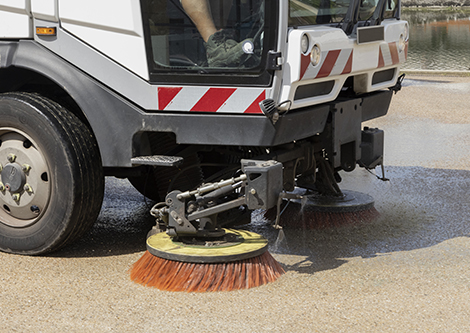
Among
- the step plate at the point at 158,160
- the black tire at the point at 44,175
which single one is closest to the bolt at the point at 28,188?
the black tire at the point at 44,175

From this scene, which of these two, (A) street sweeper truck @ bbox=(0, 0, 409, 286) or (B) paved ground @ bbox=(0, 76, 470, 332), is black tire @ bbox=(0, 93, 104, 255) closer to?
(A) street sweeper truck @ bbox=(0, 0, 409, 286)

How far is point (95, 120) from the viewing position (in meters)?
4.01

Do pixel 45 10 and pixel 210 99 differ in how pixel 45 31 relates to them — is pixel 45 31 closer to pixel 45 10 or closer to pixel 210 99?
pixel 45 10

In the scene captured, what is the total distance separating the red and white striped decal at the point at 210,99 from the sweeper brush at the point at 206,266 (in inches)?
28.8

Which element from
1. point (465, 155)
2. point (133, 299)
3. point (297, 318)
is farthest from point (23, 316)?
point (465, 155)

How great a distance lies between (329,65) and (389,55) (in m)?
0.77

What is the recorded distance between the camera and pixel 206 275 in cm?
374

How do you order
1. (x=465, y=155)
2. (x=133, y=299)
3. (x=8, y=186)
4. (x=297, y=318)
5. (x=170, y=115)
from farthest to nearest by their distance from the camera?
(x=465, y=155) → (x=8, y=186) → (x=170, y=115) → (x=133, y=299) → (x=297, y=318)

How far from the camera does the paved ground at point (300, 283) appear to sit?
333 centimetres

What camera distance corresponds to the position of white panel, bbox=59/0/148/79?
3820 mm

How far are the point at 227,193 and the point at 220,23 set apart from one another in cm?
91

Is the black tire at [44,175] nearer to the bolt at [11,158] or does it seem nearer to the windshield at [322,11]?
the bolt at [11,158]

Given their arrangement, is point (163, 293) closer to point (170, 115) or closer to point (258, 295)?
point (258, 295)

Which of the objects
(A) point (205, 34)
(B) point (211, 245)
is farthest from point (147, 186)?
(A) point (205, 34)
